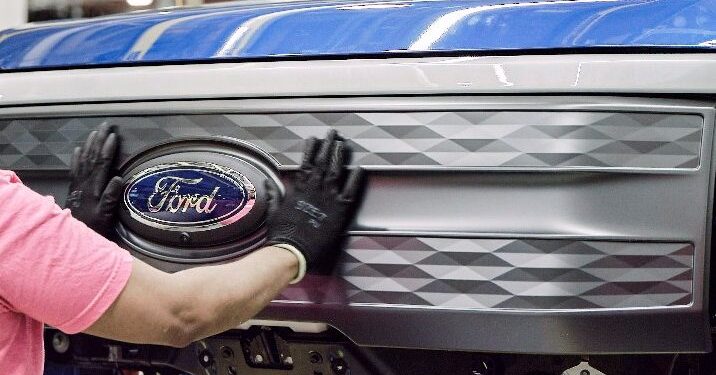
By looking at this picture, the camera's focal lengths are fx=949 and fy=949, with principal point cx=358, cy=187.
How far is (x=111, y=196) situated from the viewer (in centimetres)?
179

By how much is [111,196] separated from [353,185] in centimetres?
48

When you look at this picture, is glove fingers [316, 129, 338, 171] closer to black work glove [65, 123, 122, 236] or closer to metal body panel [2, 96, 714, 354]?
metal body panel [2, 96, 714, 354]

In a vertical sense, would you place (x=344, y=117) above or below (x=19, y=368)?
above

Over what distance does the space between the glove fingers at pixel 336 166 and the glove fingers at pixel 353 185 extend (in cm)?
2

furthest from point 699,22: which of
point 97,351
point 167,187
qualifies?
point 97,351

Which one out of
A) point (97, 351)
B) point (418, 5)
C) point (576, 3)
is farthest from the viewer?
point (97, 351)

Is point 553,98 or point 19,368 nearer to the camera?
point 19,368

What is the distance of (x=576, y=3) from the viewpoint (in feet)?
5.45

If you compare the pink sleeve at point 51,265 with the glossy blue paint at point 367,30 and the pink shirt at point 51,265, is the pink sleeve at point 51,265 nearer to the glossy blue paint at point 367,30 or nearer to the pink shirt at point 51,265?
the pink shirt at point 51,265

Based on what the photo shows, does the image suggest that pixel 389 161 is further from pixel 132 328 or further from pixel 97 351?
pixel 97 351

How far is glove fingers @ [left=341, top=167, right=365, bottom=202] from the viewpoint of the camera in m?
1.65

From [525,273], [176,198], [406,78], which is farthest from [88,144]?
[525,273]

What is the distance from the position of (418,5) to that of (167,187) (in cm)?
58

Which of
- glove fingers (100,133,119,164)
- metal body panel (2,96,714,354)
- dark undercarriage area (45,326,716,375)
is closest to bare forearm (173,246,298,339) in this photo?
metal body panel (2,96,714,354)
